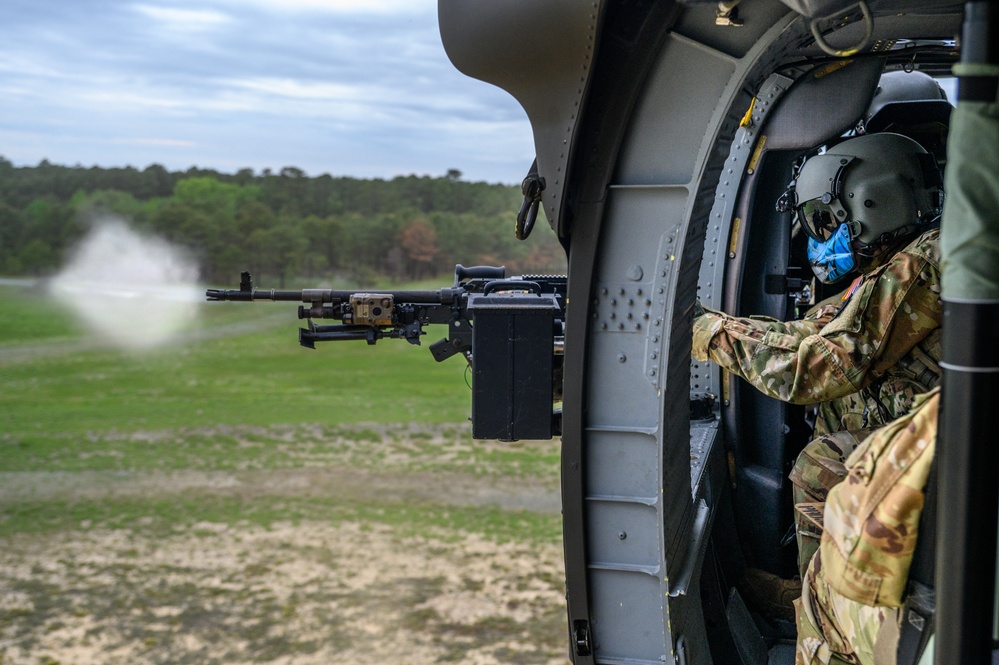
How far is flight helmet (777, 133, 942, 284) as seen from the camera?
2.90 metres

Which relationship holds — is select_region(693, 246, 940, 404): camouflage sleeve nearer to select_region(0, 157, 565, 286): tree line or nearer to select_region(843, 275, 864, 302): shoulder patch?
select_region(843, 275, 864, 302): shoulder patch

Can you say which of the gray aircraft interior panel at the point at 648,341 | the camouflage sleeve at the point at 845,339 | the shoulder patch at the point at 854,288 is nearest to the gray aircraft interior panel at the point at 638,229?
the gray aircraft interior panel at the point at 648,341

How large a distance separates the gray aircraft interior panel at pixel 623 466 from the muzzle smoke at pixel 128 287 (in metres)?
14.8

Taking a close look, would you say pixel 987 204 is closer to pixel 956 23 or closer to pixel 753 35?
pixel 753 35

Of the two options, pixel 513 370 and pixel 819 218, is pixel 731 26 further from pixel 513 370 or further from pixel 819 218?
pixel 513 370

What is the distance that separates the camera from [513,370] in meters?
2.90

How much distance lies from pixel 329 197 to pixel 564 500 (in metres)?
20.0

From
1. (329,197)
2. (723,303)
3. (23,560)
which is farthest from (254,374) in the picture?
(723,303)

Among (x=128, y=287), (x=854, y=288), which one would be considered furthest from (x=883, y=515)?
(x=128, y=287)

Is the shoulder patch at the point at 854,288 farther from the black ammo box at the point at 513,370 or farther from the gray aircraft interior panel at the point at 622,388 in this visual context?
the black ammo box at the point at 513,370

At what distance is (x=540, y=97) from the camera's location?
8.02 feet

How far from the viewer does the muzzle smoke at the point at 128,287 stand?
16797 millimetres

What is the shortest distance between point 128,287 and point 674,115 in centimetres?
1651

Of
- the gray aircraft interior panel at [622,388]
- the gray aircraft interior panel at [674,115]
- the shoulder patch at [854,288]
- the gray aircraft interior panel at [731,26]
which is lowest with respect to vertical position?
the gray aircraft interior panel at [622,388]
